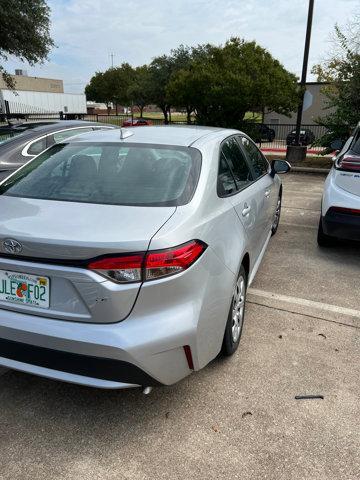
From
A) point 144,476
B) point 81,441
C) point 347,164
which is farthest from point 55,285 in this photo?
point 347,164

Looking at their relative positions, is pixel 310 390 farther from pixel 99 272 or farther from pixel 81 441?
pixel 99 272

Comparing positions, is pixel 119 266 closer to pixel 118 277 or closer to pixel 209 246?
pixel 118 277

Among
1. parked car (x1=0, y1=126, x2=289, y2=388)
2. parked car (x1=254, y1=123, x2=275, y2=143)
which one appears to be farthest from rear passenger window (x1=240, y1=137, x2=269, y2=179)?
parked car (x1=254, y1=123, x2=275, y2=143)

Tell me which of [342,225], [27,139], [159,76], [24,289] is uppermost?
[159,76]

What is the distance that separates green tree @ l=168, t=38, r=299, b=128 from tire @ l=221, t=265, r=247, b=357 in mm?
12561

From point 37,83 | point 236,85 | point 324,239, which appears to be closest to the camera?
point 324,239

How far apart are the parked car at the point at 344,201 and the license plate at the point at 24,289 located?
11.9 ft

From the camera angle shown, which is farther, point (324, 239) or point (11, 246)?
point (324, 239)

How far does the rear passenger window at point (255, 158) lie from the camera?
13.3 feet

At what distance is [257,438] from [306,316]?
5.18ft

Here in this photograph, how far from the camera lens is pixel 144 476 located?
211cm

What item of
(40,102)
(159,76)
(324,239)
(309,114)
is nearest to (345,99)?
(324,239)

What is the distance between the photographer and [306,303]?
13.0ft

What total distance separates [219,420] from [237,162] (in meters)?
2.02
